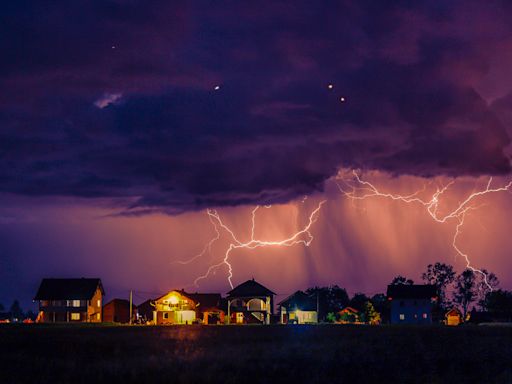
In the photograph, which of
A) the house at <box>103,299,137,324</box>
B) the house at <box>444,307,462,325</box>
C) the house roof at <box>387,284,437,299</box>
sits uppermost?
the house roof at <box>387,284,437,299</box>

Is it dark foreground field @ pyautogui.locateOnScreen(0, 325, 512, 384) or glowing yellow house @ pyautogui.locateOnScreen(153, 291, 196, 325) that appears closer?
dark foreground field @ pyautogui.locateOnScreen(0, 325, 512, 384)

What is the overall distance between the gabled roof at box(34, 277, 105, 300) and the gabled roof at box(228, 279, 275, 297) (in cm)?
2227

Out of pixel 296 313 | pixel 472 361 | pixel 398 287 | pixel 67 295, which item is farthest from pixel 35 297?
pixel 472 361

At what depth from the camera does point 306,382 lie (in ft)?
66.7

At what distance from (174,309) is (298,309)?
2550 cm

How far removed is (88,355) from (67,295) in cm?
9485

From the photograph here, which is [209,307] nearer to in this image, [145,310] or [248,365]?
[145,310]

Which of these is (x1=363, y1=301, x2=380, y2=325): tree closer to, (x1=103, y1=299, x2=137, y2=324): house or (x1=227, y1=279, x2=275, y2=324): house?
(x1=227, y1=279, x2=275, y2=324): house

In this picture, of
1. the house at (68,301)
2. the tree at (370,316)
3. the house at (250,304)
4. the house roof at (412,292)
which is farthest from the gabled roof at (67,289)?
the house roof at (412,292)

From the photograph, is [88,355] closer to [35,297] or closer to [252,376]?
[252,376]

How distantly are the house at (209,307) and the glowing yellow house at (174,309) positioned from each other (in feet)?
9.40

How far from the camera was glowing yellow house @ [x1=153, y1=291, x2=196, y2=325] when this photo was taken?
11662 cm

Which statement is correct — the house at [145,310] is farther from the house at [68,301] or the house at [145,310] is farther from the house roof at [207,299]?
the house at [68,301]

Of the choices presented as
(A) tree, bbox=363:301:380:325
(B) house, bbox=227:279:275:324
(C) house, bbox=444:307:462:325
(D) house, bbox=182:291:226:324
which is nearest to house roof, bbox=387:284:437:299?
(C) house, bbox=444:307:462:325
